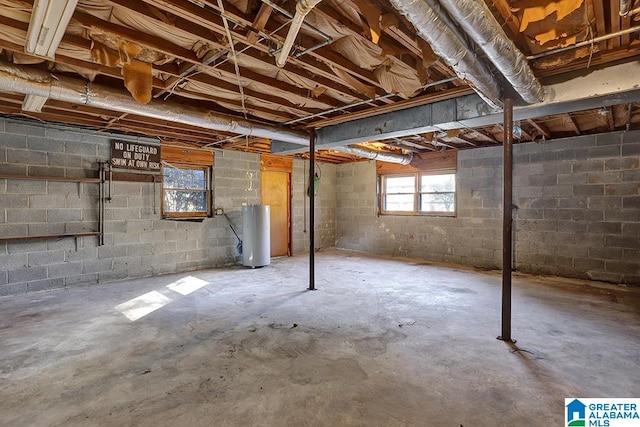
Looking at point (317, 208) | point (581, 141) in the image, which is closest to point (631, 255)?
point (581, 141)

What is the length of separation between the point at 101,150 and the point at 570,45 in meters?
5.45

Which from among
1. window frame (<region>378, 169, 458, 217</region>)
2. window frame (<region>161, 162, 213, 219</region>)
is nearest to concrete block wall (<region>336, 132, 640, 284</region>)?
window frame (<region>378, 169, 458, 217</region>)

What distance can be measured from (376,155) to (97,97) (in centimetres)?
422

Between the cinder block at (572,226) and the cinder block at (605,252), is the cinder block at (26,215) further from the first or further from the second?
the cinder block at (605,252)

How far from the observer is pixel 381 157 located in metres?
6.02

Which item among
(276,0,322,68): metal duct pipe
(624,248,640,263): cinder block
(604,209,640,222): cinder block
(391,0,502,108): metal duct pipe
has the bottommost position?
(624,248,640,263): cinder block

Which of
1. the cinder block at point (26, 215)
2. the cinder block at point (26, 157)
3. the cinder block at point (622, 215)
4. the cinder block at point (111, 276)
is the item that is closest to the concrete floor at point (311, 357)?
the cinder block at point (111, 276)

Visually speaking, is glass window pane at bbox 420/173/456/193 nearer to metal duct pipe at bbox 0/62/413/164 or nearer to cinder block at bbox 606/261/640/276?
cinder block at bbox 606/261/640/276

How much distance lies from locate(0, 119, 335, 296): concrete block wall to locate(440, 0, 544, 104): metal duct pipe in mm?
4871

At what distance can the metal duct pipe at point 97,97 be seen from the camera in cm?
252

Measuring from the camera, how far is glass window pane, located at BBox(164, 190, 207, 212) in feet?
17.8

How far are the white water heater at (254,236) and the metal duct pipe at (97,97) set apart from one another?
2.05 metres

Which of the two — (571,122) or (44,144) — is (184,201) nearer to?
(44,144)

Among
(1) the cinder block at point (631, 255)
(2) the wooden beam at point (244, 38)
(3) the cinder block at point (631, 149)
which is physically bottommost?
(1) the cinder block at point (631, 255)
